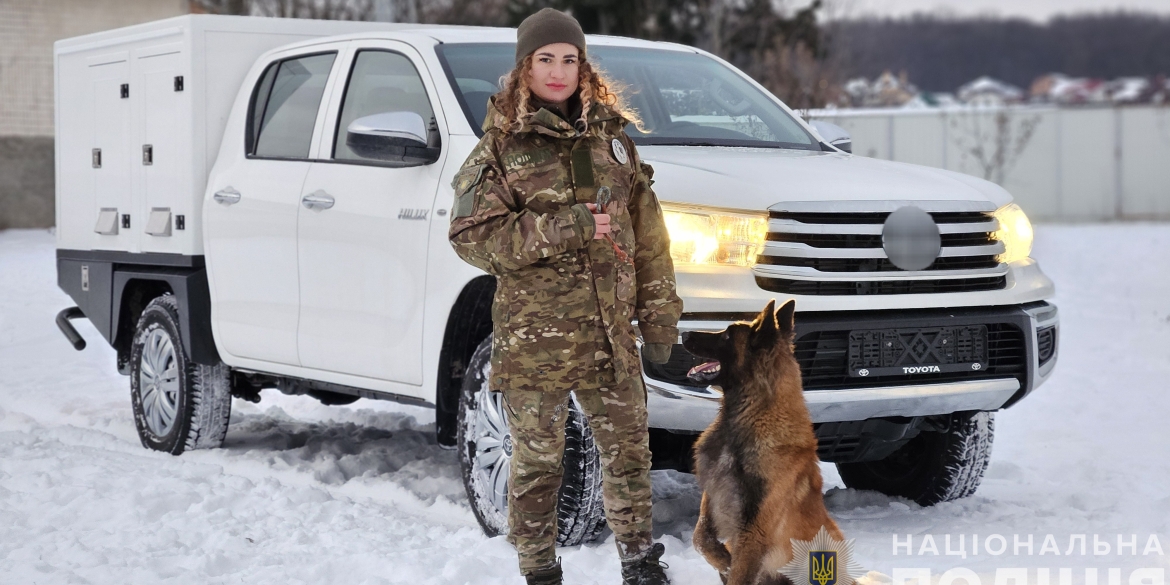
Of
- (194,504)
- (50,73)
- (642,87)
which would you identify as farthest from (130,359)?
(50,73)

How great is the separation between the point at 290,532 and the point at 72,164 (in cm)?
364

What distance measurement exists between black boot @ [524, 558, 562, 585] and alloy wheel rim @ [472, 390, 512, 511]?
73cm

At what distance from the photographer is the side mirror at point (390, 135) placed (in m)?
4.55

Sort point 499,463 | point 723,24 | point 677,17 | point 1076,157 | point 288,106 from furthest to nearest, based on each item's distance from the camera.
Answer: point 1076,157 → point 677,17 → point 723,24 → point 288,106 → point 499,463

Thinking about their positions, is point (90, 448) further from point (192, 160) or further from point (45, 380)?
point (45, 380)

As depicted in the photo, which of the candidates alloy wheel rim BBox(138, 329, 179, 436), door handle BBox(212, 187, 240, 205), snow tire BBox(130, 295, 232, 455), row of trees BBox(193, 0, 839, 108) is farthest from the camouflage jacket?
row of trees BBox(193, 0, 839, 108)

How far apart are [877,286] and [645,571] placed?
1.21 m

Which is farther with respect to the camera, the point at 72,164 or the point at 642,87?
the point at 72,164

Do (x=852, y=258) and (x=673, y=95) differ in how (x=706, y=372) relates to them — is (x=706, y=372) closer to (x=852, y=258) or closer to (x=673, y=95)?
(x=852, y=258)

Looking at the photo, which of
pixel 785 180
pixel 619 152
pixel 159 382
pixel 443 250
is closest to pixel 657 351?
pixel 619 152

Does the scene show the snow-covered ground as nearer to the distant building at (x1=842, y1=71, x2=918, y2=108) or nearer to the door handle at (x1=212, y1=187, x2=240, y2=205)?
the door handle at (x1=212, y1=187, x2=240, y2=205)

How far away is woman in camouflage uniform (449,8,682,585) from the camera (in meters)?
3.43

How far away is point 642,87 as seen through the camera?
5.20 meters

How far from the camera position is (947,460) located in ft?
16.8
